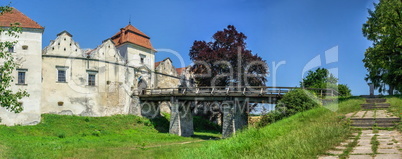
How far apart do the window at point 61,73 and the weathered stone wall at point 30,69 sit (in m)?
2.41

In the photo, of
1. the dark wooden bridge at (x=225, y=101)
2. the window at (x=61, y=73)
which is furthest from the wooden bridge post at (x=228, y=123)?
the window at (x=61, y=73)

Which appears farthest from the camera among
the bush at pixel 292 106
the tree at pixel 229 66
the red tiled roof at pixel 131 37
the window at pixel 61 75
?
the red tiled roof at pixel 131 37

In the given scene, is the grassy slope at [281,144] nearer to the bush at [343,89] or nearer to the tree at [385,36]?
the tree at [385,36]

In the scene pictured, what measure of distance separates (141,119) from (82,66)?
7.82m

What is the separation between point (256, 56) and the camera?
36.2 metres

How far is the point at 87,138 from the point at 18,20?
12.5m

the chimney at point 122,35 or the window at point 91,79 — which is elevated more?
the chimney at point 122,35

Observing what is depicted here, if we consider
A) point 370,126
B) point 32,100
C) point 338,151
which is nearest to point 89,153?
point 338,151

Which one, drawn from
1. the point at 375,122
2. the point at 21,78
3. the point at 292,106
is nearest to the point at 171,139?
the point at 292,106

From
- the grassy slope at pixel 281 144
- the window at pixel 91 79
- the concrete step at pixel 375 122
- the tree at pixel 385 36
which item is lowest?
the grassy slope at pixel 281 144

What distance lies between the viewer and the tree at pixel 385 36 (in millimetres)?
23578

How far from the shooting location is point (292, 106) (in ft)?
67.9

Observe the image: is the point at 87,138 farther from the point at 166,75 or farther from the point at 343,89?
the point at 343,89

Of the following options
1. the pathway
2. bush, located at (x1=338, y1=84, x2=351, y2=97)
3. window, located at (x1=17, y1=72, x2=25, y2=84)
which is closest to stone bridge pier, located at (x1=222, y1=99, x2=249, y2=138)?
the pathway
